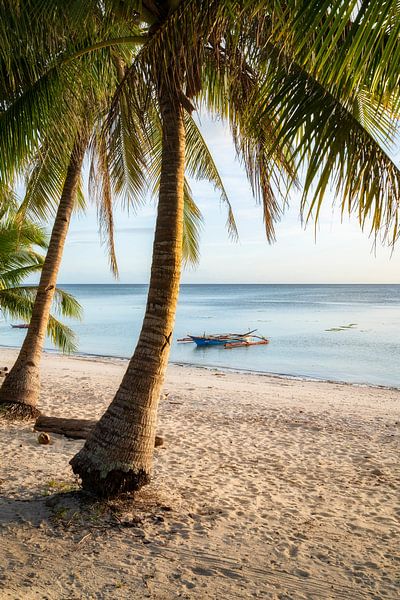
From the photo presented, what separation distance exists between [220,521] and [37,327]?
4.83 m

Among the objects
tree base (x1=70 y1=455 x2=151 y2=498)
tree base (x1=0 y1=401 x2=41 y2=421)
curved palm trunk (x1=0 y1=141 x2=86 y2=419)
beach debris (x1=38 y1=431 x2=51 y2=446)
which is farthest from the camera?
curved palm trunk (x1=0 y1=141 x2=86 y2=419)

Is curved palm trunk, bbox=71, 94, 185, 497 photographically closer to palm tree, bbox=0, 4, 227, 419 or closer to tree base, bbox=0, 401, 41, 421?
palm tree, bbox=0, 4, 227, 419

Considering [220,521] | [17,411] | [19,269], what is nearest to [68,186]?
[19,269]

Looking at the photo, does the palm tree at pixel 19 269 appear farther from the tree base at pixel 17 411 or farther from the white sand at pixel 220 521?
the white sand at pixel 220 521

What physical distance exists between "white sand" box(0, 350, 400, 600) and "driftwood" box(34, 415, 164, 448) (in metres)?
0.19

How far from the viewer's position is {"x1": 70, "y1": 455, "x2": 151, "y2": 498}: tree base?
4.84m

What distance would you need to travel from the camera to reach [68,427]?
300 inches

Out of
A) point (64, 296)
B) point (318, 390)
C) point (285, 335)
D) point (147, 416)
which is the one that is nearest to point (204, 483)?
point (147, 416)

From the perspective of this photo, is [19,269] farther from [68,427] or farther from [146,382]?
[146,382]

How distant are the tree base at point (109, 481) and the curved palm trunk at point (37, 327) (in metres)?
3.77

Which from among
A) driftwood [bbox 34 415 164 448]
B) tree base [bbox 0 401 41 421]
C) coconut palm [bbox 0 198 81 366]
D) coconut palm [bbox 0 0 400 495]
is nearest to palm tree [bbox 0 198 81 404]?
coconut palm [bbox 0 198 81 366]

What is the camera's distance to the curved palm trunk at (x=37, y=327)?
8.30 metres

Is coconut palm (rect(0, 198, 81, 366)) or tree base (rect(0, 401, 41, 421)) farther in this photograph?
coconut palm (rect(0, 198, 81, 366))

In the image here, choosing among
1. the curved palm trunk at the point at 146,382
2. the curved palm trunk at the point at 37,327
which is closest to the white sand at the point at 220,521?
the curved palm trunk at the point at 146,382
